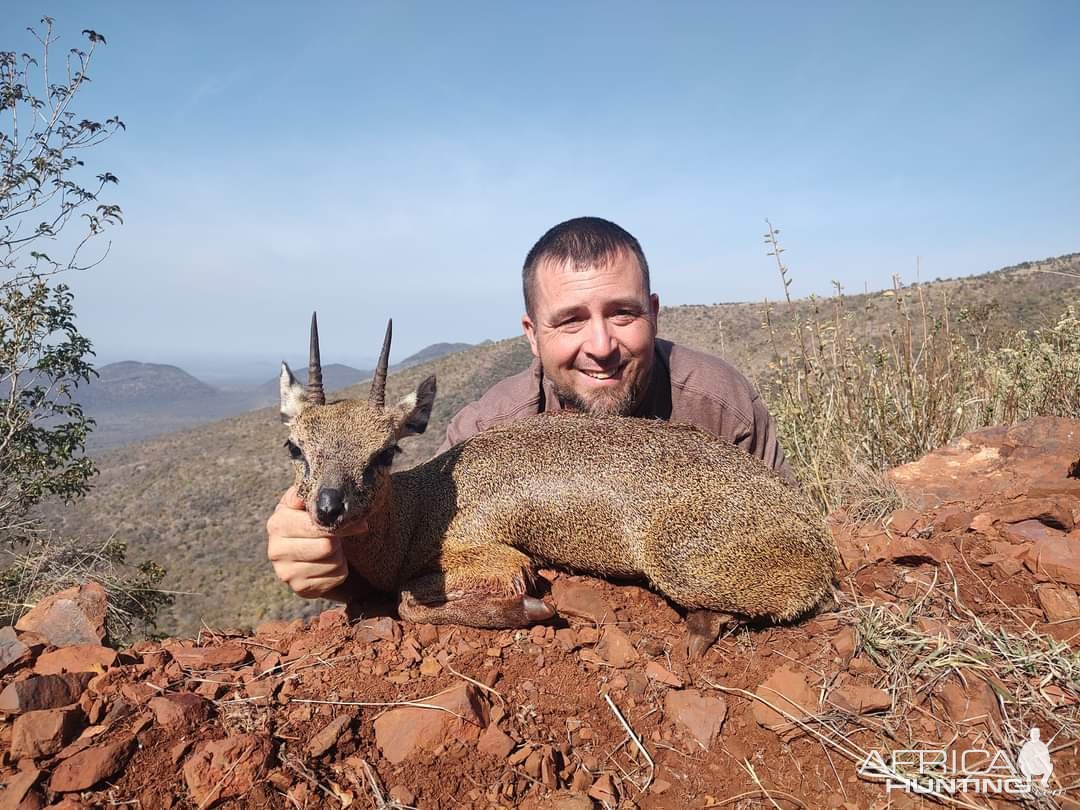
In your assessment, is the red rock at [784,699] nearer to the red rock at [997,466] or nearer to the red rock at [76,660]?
the red rock at [997,466]

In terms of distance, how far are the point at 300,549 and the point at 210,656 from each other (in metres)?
0.74

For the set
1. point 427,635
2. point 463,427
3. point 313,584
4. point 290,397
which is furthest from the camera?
point 463,427

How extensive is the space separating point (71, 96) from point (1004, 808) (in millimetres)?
15334

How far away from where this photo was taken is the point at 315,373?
181 inches

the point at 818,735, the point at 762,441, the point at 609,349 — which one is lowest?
the point at 818,735

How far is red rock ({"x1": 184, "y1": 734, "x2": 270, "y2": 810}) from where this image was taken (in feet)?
7.98

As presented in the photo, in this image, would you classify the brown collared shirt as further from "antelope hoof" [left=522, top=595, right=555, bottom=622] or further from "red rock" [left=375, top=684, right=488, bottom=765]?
"red rock" [left=375, top=684, right=488, bottom=765]

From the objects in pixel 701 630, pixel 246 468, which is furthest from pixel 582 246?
pixel 246 468

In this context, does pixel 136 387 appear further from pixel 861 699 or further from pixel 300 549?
pixel 861 699

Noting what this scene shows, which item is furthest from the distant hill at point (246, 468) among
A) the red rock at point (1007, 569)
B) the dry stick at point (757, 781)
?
the dry stick at point (757, 781)

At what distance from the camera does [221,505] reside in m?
26.1

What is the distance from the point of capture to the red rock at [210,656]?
11.0ft

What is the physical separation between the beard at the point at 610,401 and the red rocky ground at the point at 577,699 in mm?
1837

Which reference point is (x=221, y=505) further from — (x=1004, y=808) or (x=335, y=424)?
(x=1004, y=808)
